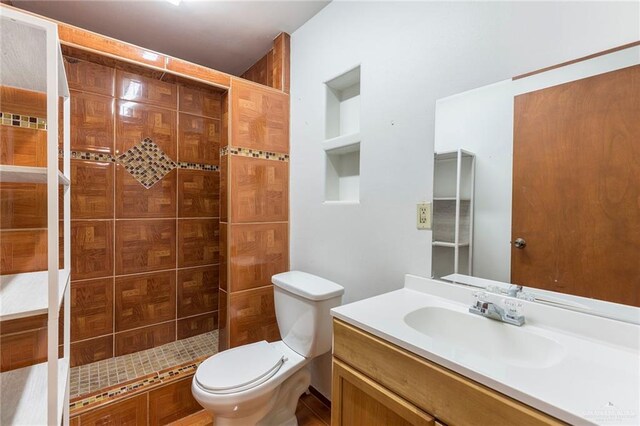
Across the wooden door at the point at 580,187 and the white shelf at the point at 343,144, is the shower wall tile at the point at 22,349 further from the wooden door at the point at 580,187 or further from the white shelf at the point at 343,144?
the wooden door at the point at 580,187

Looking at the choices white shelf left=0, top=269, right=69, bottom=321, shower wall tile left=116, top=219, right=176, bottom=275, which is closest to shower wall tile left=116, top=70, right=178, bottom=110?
shower wall tile left=116, top=219, right=176, bottom=275

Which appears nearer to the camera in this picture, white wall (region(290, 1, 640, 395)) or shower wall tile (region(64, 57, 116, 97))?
white wall (region(290, 1, 640, 395))

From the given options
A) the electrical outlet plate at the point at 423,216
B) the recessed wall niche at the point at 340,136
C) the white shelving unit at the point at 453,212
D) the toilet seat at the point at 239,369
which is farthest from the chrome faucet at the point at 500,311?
the toilet seat at the point at 239,369

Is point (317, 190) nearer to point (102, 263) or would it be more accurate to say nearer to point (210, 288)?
point (210, 288)

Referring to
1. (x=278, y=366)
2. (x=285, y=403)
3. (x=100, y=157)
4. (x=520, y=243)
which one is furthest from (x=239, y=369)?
(x=100, y=157)

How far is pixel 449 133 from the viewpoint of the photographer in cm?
115

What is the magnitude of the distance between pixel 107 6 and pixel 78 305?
1897 millimetres

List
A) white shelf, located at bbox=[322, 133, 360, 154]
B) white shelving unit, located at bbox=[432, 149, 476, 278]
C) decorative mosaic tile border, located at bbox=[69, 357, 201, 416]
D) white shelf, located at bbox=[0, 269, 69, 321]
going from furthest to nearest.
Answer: white shelf, located at bbox=[322, 133, 360, 154] → decorative mosaic tile border, located at bbox=[69, 357, 201, 416] → white shelving unit, located at bbox=[432, 149, 476, 278] → white shelf, located at bbox=[0, 269, 69, 321]

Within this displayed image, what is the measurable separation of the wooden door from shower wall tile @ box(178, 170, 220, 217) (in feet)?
7.02

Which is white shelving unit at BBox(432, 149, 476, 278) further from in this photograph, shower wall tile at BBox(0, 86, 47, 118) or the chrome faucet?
shower wall tile at BBox(0, 86, 47, 118)

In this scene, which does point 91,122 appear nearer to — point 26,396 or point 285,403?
point 26,396

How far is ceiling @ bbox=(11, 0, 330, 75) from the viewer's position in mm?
1655

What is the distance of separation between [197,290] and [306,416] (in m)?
1.30

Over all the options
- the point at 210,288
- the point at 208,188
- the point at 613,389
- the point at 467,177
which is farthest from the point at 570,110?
the point at 210,288
